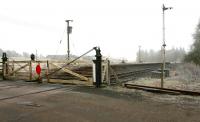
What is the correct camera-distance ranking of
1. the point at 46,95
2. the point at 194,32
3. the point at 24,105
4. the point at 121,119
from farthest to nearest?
the point at 194,32
the point at 46,95
the point at 24,105
the point at 121,119

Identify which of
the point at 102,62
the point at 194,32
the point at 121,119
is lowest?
the point at 121,119

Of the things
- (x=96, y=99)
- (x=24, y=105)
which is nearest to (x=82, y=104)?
(x=96, y=99)

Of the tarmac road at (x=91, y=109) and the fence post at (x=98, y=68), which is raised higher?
the fence post at (x=98, y=68)

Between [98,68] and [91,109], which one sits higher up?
[98,68]

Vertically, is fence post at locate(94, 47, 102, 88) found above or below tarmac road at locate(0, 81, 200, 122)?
above

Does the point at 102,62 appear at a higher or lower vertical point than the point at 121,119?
higher

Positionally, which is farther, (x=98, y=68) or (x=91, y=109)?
(x=98, y=68)

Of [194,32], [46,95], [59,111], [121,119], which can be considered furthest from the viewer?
[194,32]

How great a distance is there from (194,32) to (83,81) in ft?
115

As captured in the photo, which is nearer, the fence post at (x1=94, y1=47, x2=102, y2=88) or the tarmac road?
the tarmac road

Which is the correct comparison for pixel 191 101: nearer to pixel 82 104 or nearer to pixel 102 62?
pixel 82 104

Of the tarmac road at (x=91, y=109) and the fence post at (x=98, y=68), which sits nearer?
the tarmac road at (x=91, y=109)

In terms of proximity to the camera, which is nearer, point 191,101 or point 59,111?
point 59,111

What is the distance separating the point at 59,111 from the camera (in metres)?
6.17
